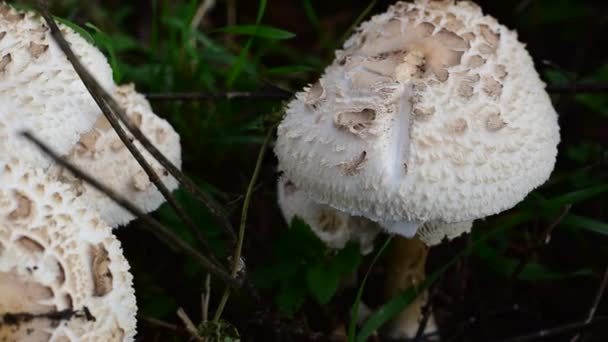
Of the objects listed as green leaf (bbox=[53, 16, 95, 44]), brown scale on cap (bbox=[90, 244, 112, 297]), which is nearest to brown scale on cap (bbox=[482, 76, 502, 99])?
brown scale on cap (bbox=[90, 244, 112, 297])

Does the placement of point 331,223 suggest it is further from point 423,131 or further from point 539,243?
point 539,243

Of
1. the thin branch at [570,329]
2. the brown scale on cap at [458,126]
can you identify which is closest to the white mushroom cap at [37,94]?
the brown scale on cap at [458,126]

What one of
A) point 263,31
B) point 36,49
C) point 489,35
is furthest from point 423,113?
point 36,49

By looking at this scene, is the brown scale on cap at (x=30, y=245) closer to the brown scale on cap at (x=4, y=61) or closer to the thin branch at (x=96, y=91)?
the thin branch at (x=96, y=91)

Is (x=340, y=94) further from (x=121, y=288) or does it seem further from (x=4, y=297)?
(x=4, y=297)

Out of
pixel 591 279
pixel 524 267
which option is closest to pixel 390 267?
pixel 524 267
